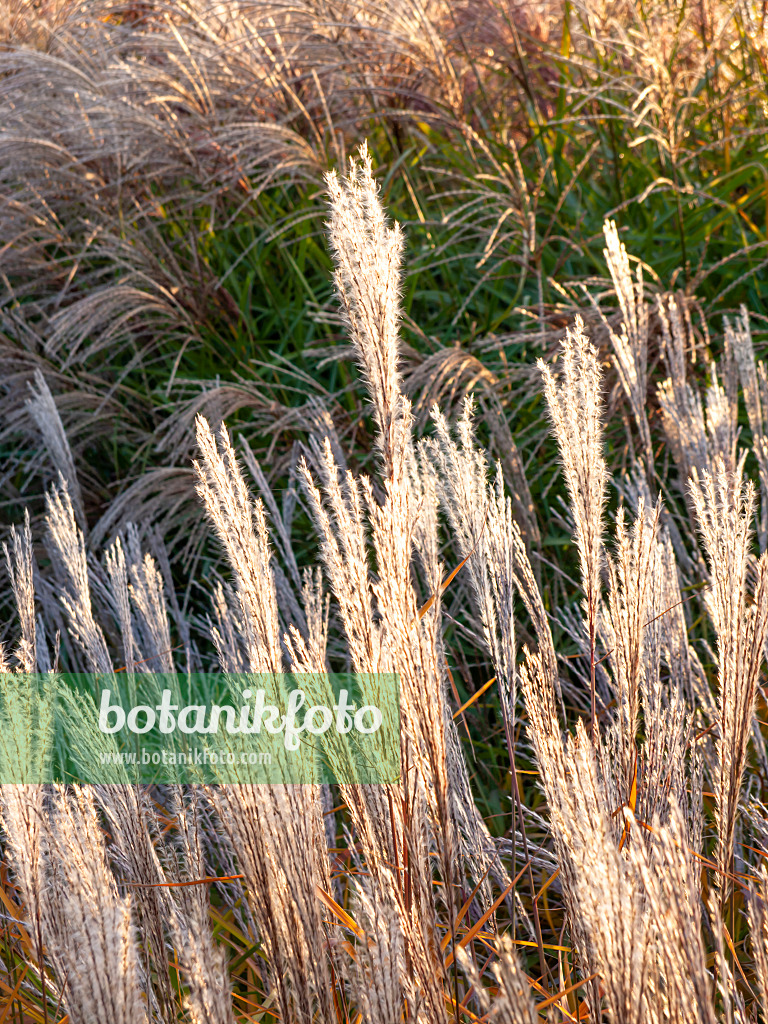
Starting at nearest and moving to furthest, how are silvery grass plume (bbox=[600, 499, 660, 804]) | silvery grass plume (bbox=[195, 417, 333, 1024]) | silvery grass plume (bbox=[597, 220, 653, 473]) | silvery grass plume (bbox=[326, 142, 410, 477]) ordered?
1. silvery grass plume (bbox=[195, 417, 333, 1024])
2. silvery grass plume (bbox=[326, 142, 410, 477])
3. silvery grass plume (bbox=[600, 499, 660, 804])
4. silvery grass plume (bbox=[597, 220, 653, 473])

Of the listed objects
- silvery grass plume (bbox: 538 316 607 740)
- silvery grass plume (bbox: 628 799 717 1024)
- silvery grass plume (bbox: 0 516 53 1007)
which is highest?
silvery grass plume (bbox: 538 316 607 740)

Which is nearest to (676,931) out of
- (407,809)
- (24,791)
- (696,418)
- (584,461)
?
(407,809)

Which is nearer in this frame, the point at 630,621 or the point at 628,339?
the point at 630,621

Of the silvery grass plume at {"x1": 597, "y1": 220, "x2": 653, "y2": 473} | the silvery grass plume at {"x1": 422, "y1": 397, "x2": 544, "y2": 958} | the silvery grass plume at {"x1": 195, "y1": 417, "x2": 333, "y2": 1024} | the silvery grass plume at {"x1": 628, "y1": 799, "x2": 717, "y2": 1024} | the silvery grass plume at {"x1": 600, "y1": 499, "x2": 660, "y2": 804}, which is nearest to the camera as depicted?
the silvery grass plume at {"x1": 628, "y1": 799, "x2": 717, "y2": 1024}

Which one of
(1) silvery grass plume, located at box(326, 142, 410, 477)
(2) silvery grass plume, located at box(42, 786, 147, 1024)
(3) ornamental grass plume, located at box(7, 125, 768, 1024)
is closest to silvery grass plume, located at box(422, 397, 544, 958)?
(3) ornamental grass plume, located at box(7, 125, 768, 1024)

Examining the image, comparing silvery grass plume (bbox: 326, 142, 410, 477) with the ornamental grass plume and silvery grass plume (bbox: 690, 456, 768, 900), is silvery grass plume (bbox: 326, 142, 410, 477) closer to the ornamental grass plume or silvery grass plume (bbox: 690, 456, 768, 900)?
the ornamental grass plume

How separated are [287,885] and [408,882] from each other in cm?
16

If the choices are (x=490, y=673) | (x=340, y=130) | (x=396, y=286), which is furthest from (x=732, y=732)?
(x=340, y=130)

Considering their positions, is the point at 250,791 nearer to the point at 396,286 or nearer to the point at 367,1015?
the point at 367,1015

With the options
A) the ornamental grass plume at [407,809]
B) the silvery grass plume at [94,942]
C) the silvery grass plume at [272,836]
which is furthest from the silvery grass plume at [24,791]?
the silvery grass plume at [272,836]

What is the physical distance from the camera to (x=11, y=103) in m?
3.36

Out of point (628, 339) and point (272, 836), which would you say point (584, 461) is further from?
point (628, 339)

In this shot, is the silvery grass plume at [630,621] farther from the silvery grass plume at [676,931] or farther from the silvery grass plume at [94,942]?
the silvery grass plume at [94,942]

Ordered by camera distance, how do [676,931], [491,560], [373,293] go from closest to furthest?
[676,931], [373,293], [491,560]
